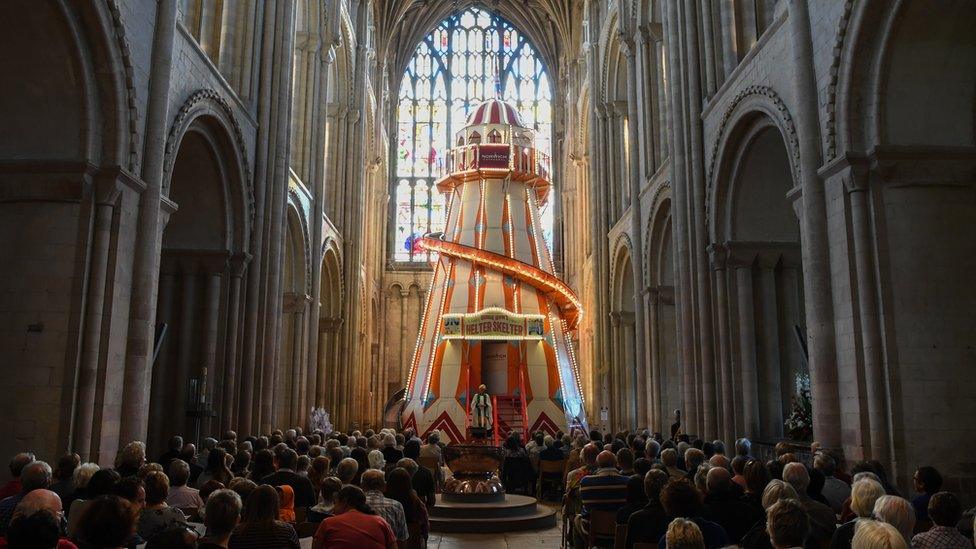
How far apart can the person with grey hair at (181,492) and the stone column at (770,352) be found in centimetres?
1052

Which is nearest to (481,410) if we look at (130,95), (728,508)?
(130,95)

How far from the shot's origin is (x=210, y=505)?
13.9 feet

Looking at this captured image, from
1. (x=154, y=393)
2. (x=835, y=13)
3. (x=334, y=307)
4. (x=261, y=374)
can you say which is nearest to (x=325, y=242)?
(x=334, y=307)

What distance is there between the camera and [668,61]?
16938 mm

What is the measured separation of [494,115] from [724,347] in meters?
15.3

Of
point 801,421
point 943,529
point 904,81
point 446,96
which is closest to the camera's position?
point 943,529

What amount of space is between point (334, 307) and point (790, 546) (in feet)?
74.4

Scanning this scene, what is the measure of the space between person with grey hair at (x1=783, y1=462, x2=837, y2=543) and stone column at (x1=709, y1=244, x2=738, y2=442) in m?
8.67

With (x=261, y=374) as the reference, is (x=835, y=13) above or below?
above

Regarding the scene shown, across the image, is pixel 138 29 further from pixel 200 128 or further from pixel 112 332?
pixel 112 332

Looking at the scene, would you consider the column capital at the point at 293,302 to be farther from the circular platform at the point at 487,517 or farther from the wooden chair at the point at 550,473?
the circular platform at the point at 487,517

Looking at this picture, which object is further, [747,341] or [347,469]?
[747,341]

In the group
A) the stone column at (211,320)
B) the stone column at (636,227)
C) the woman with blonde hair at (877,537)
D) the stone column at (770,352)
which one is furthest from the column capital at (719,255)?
the woman with blonde hair at (877,537)

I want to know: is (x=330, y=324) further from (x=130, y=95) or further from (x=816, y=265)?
(x=816, y=265)
